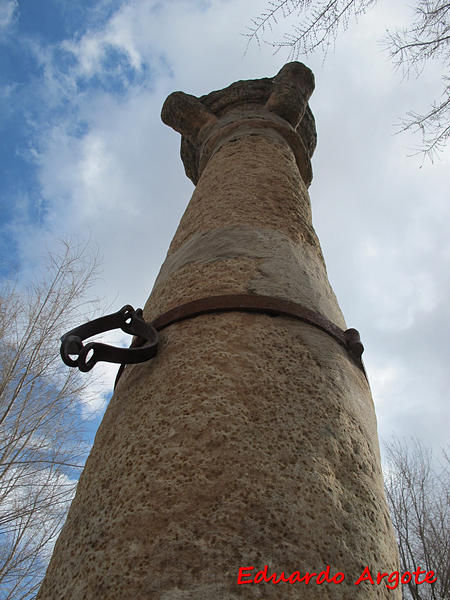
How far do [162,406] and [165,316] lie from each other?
0.35 metres

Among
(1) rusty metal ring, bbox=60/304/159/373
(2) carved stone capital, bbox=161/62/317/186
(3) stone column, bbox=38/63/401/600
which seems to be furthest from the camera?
(2) carved stone capital, bbox=161/62/317/186

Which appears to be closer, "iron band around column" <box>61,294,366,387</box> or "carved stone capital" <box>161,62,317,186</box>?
"iron band around column" <box>61,294,366,387</box>

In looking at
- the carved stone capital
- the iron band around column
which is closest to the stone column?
the iron band around column

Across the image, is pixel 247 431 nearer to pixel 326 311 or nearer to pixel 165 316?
pixel 165 316

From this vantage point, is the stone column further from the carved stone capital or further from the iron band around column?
the carved stone capital

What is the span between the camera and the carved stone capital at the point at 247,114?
8.90 feet

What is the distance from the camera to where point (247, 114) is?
109 inches

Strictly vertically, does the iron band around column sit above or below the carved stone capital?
below

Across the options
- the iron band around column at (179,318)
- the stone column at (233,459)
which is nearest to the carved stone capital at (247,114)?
the stone column at (233,459)

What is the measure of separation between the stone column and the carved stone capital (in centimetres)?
139

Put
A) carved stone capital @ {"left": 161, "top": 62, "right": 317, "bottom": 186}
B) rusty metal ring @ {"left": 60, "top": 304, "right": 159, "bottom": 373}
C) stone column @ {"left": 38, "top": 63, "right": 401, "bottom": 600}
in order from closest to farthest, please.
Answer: stone column @ {"left": 38, "top": 63, "right": 401, "bottom": 600}
rusty metal ring @ {"left": 60, "top": 304, "right": 159, "bottom": 373}
carved stone capital @ {"left": 161, "top": 62, "right": 317, "bottom": 186}

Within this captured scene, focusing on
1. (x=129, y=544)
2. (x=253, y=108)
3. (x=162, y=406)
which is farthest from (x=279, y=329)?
(x=253, y=108)

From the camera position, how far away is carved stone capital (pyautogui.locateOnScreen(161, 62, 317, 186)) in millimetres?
2713

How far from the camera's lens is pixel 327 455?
0.95m
